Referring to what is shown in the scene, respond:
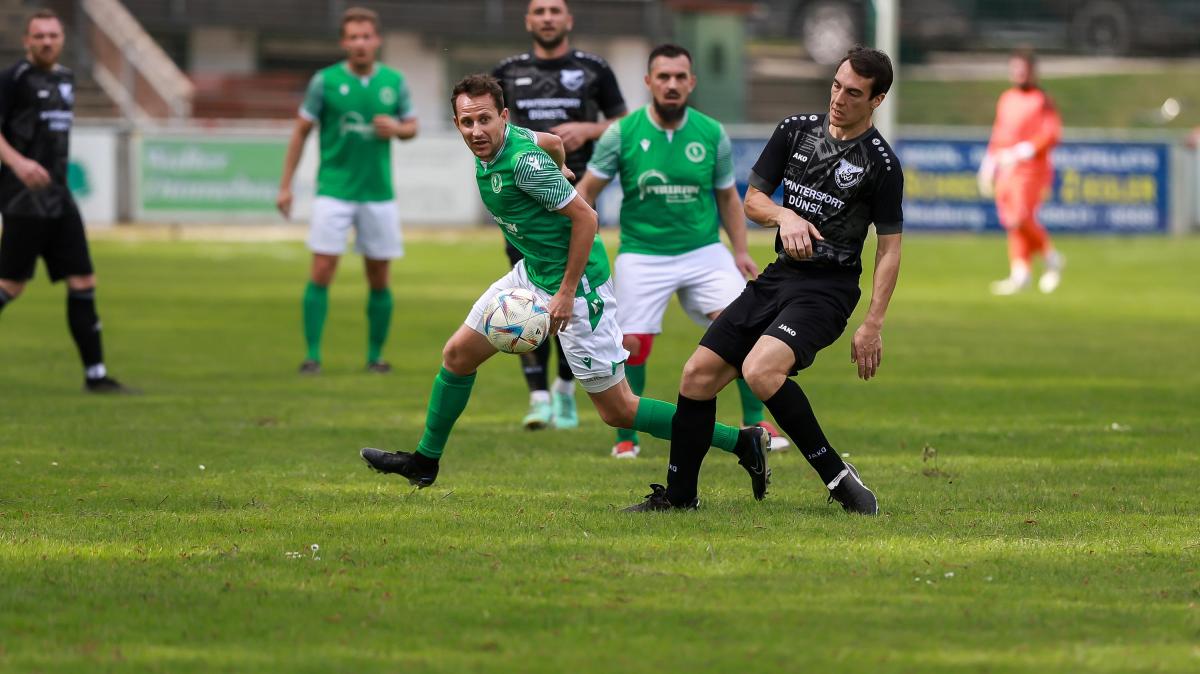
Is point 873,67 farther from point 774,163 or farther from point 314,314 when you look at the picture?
point 314,314

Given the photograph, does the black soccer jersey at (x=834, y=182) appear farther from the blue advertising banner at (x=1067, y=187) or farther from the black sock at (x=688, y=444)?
the blue advertising banner at (x=1067, y=187)

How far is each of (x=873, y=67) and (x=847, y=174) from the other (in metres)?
0.43

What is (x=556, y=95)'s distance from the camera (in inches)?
403

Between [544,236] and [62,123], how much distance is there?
4951 millimetres

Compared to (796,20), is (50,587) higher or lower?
lower

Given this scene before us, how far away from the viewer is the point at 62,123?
36.3ft

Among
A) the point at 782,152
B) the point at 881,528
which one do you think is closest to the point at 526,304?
the point at 782,152

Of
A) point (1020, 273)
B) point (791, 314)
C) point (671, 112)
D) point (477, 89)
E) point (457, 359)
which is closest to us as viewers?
point (791, 314)

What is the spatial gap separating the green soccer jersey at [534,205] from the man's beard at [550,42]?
2.93 meters

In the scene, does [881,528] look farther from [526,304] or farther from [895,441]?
[895,441]

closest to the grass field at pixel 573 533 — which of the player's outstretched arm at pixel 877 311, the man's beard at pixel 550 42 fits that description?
the player's outstretched arm at pixel 877 311

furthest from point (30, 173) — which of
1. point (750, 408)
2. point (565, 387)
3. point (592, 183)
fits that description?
point (750, 408)

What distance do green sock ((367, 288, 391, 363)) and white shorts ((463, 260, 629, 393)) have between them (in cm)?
550

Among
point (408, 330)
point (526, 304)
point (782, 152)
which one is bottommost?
point (408, 330)
